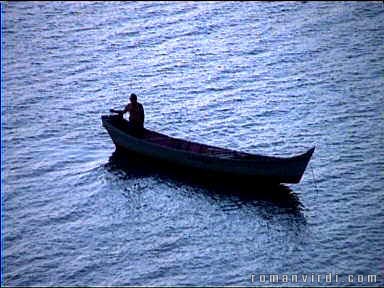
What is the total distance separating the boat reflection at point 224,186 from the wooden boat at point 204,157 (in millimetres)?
304

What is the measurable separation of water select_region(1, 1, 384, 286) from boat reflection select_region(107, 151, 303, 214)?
14 cm

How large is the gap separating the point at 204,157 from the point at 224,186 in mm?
1370

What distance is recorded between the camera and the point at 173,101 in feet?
113

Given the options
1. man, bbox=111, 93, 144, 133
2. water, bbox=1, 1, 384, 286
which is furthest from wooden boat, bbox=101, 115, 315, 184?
water, bbox=1, 1, 384, 286

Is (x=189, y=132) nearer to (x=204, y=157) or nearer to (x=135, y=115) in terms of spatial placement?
(x=135, y=115)

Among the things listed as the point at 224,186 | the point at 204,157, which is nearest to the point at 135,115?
the point at 204,157

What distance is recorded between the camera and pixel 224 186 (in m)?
27.3

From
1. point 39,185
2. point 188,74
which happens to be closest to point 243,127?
point 188,74

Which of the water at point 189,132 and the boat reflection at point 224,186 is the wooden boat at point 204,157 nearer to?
the boat reflection at point 224,186

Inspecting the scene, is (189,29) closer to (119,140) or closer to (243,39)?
(243,39)

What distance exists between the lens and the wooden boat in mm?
26109

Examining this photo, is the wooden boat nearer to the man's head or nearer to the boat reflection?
the boat reflection

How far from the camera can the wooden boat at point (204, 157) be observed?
26.1m

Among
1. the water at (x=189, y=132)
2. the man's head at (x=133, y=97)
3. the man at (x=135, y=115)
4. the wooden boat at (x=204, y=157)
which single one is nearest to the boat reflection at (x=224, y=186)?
the water at (x=189, y=132)
